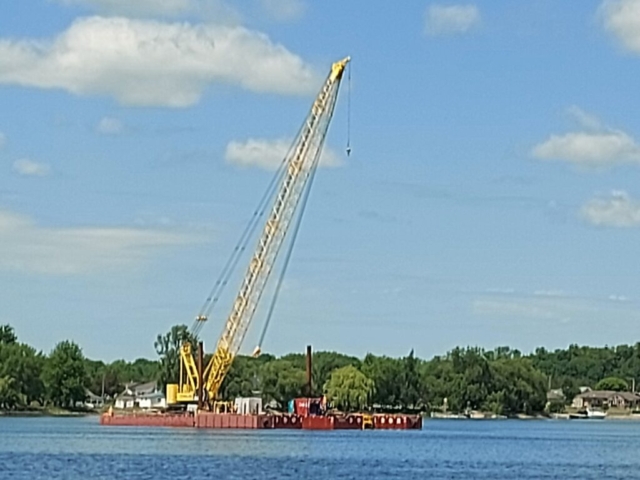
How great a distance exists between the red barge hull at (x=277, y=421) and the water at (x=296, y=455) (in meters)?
2.76

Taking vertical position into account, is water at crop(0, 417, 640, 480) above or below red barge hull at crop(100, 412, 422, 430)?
below

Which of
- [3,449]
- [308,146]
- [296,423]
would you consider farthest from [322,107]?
[3,449]

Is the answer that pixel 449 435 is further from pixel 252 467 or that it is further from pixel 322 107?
pixel 252 467

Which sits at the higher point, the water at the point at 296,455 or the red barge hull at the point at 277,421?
the red barge hull at the point at 277,421

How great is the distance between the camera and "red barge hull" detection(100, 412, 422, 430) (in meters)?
171

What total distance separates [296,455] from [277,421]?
2284 inches

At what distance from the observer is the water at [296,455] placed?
9612 centimetres

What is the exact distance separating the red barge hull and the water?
2.76 m

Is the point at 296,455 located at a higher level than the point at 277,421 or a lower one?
lower

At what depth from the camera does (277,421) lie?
174500mm

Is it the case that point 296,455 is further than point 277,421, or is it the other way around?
point 277,421

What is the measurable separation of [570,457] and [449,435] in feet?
157

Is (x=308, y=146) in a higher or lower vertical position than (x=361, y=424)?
higher

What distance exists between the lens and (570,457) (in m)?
129
